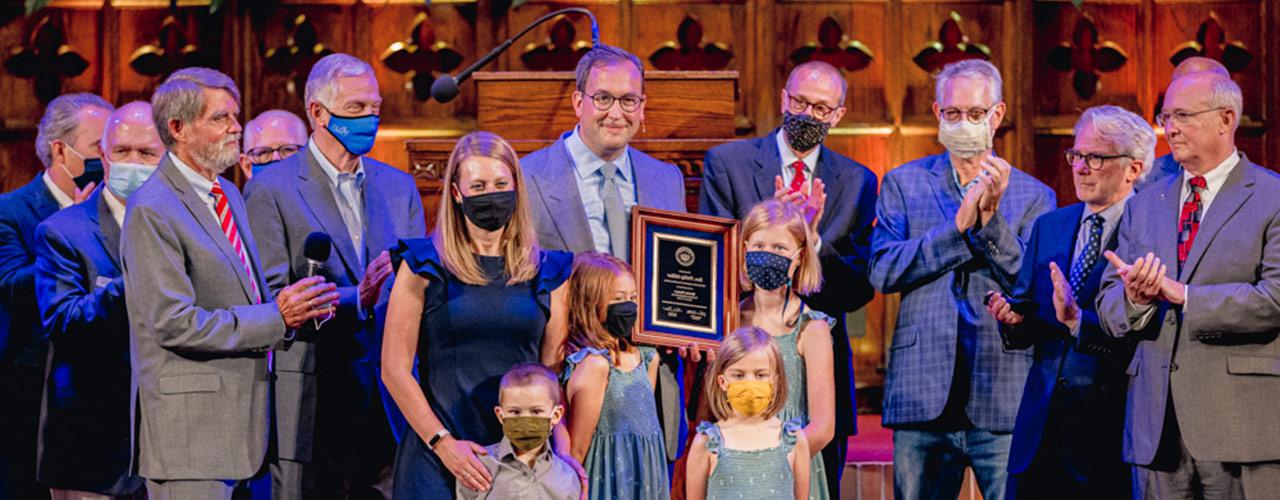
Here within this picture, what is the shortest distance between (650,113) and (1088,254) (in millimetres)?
1600

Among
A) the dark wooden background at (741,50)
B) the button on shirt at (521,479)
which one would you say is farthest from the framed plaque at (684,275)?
the dark wooden background at (741,50)

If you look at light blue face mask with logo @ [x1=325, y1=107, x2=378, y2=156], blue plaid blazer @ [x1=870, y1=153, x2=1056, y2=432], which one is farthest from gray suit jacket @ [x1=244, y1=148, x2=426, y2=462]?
blue plaid blazer @ [x1=870, y1=153, x2=1056, y2=432]

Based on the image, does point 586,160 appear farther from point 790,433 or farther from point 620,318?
point 790,433

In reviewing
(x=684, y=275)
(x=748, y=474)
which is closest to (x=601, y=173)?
(x=684, y=275)

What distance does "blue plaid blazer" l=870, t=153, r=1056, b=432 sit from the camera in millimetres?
5324

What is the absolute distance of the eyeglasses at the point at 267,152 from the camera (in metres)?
6.34

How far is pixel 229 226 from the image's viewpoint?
4.65 metres

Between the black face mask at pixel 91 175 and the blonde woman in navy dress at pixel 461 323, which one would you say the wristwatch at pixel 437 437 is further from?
the black face mask at pixel 91 175

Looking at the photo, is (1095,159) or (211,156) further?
(1095,159)

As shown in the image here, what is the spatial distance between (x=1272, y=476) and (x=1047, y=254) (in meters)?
0.99

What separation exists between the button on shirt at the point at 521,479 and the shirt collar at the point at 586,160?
3.72 feet

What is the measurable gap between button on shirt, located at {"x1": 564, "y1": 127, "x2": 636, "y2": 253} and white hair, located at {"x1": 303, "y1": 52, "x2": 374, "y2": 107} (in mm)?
691

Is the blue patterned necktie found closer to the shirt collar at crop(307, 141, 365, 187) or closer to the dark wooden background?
the shirt collar at crop(307, 141, 365, 187)

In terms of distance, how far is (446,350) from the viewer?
14.6ft
